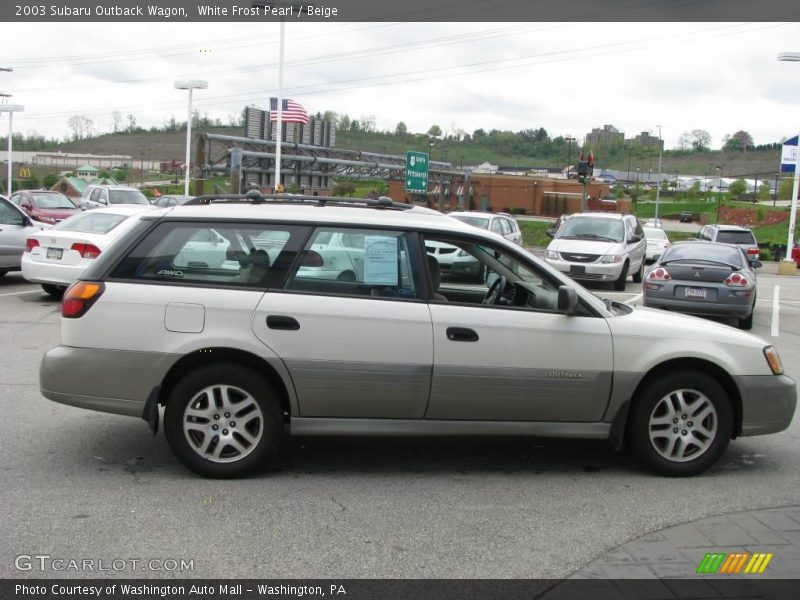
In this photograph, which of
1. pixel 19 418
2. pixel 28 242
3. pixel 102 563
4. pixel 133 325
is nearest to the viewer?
pixel 102 563

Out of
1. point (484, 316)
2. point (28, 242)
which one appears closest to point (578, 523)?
point (484, 316)

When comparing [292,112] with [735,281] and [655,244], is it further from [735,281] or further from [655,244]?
[735,281]

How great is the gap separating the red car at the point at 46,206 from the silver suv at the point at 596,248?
45.8 ft

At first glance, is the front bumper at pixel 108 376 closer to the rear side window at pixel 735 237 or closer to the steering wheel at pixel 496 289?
the steering wheel at pixel 496 289

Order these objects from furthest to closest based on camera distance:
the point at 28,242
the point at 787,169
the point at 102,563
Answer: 1. the point at 787,169
2. the point at 28,242
3. the point at 102,563

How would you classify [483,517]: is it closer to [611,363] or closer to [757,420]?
[611,363]

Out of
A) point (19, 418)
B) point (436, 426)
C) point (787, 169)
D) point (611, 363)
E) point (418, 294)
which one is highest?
point (787, 169)

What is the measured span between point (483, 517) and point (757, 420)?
2.18m

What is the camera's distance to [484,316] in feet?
17.7

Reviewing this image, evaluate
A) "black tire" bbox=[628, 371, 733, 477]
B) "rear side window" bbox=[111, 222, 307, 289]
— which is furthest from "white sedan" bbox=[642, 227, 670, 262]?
"rear side window" bbox=[111, 222, 307, 289]

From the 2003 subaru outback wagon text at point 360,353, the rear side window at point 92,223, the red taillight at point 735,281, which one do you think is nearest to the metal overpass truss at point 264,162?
the rear side window at point 92,223

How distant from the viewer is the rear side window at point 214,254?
5.39 meters

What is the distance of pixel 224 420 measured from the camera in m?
5.24

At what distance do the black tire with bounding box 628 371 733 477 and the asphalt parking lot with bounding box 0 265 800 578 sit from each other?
146mm
